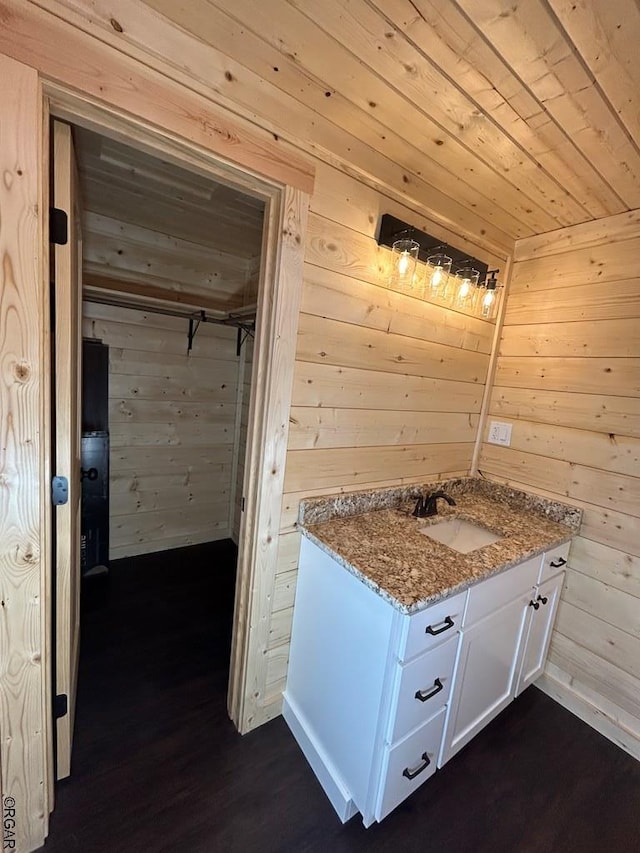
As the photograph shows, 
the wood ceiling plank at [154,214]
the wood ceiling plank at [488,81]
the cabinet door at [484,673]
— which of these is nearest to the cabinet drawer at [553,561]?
the cabinet door at [484,673]

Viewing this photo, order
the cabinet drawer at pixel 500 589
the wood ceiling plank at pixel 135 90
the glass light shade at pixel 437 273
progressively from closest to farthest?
1. the wood ceiling plank at pixel 135 90
2. the cabinet drawer at pixel 500 589
3. the glass light shade at pixel 437 273

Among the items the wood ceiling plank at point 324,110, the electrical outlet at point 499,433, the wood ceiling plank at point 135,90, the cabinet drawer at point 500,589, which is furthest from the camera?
the electrical outlet at point 499,433

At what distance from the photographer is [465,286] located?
5.68 ft

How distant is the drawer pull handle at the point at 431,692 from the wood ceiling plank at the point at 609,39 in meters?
1.83

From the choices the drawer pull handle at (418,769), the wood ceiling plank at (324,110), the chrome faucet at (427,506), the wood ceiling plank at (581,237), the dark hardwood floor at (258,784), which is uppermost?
the wood ceiling plank at (324,110)

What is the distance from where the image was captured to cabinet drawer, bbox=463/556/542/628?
1306 millimetres

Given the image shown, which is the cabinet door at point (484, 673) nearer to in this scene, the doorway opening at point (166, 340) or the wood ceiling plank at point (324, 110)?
the doorway opening at point (166, 340)

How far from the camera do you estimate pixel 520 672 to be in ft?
5.56

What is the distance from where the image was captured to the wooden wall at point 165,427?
2561 mm

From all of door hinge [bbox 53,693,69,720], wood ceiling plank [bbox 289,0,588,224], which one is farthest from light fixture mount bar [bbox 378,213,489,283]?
door hinge [bbox 53,693,69,720]

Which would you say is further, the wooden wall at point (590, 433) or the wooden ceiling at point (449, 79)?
the wooden wall at point (590, 433)

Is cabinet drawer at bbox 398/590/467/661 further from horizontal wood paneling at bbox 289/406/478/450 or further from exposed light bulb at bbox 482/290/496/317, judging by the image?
exposed light bulb at bbox 482/290/496/317

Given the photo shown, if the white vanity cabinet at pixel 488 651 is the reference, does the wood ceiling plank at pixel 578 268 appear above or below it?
above

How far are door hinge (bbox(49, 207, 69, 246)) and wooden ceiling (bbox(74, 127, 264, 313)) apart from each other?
75cm
